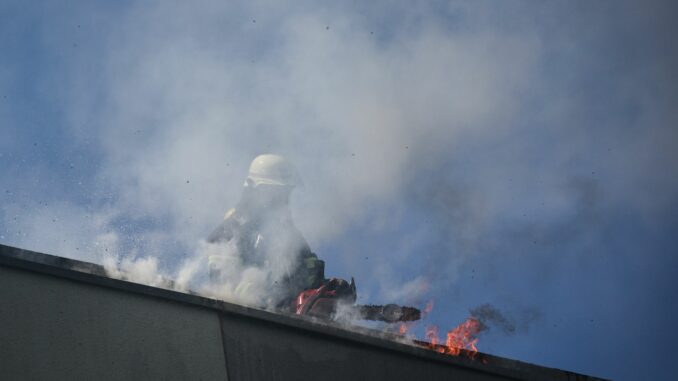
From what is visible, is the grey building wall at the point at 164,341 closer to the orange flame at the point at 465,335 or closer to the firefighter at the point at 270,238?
the orange flame at the point at 465,335

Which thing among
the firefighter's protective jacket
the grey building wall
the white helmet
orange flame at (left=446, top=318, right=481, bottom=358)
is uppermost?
the white helmet

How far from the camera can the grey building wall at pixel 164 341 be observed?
5.21 m

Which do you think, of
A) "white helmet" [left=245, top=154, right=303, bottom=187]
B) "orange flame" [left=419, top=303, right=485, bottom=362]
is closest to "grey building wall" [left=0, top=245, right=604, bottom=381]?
"orange flame" [left=419, top=303, right=485, bottom=362]

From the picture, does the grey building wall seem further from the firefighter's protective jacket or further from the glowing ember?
the firefighter's protective jacket

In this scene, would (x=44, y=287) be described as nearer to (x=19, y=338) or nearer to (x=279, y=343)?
(x=19, y=338)

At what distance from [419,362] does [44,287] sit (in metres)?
2.88

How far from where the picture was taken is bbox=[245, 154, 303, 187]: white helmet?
388 inches

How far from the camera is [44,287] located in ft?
17.4

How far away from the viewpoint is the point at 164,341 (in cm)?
534

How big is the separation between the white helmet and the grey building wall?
449 centimetres

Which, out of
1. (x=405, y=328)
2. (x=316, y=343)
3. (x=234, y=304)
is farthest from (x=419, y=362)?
(x=405, y=328)

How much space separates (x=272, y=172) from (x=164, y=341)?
15.6ft

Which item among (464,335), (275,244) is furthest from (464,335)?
(275,244)

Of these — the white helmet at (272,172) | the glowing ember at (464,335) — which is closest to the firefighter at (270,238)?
the white helmet at (272,172)
